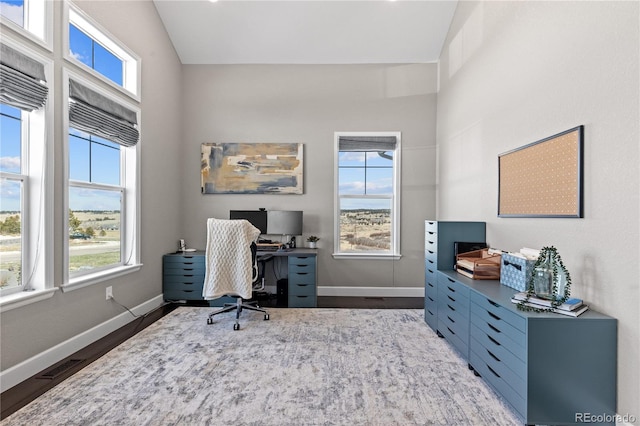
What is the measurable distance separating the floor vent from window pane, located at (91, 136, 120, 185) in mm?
1676

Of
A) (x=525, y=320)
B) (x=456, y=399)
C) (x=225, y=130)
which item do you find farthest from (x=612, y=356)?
(x=225, y=130)

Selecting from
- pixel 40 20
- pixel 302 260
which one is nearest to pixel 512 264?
pixel 302 260

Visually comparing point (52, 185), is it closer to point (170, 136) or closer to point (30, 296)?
point (30, 296)

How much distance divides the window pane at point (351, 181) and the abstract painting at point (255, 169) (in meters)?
0.62

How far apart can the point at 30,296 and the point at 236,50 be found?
3.79 meters

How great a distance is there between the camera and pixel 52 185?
241 centimetres

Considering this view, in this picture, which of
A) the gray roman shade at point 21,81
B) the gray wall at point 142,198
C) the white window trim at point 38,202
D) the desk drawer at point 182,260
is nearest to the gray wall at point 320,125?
the gray wall at point 142,198

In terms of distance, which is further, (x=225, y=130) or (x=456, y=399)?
(x=225, y=130)

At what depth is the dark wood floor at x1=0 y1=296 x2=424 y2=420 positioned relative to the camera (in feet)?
6.45

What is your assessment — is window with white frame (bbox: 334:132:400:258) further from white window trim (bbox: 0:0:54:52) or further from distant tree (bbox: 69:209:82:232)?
white window trim (bbox: 0:0:54:52)

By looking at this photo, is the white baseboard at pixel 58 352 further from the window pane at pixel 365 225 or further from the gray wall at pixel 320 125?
the window pane at pixel 365 225

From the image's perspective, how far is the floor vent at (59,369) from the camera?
7.25 feet

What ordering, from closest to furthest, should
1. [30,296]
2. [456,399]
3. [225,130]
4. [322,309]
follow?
1. [456,399]
2. [30,296]
3. [322,309]
4. [225,130]

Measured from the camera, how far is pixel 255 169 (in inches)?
176
